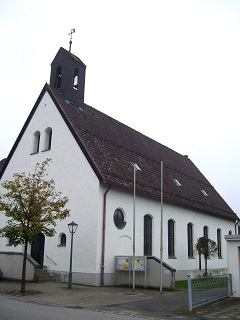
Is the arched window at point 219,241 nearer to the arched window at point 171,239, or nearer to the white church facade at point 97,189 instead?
the white church facade at point 97,189

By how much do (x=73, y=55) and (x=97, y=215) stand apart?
1224 centimetres

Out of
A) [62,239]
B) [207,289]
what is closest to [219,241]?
[62,239]

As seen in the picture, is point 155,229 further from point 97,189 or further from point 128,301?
point 128,301

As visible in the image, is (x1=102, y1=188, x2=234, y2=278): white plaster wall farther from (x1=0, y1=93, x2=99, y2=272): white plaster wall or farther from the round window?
(x1=0, y1=93, x2=99, y2=272): white plaster wall

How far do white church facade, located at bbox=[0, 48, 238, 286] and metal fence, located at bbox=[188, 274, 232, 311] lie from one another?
646 cm

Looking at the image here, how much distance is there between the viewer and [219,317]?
10.2 metres

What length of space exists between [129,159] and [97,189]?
551 cm

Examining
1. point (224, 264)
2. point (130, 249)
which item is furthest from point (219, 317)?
point (224, 264)

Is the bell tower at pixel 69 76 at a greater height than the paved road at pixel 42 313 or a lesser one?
greater

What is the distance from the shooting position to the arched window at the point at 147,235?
22094mm

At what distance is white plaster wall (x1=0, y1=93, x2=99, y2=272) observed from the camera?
18848 mm

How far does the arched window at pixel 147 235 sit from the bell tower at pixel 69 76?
29.3 feet

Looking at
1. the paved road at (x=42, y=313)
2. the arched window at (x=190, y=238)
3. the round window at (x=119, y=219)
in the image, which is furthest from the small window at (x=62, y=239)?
the arched window at (x=190, y=238)

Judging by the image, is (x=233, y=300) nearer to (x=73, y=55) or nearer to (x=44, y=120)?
(x=44, y=120)
